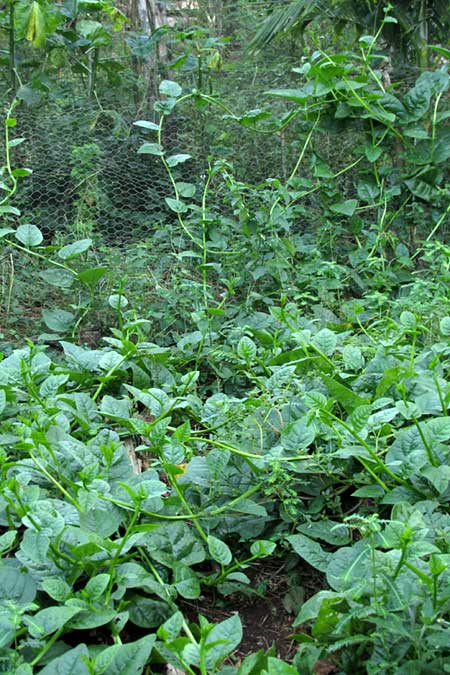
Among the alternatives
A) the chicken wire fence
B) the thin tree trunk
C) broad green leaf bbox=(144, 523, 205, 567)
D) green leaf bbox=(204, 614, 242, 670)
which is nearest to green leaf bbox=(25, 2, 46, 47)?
the chicken wire fence

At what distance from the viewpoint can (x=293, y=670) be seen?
57.0 inches

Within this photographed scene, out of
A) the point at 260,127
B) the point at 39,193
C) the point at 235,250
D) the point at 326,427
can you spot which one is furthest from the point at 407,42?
the point at 326,427

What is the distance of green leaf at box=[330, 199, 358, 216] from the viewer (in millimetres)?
4016

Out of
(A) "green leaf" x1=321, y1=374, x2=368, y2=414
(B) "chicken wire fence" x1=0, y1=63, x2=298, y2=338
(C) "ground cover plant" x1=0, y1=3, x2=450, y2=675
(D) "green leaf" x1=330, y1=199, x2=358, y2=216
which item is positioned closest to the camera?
(C) "ground cover plant" x1=0, y1=3, x2=450, y2=675

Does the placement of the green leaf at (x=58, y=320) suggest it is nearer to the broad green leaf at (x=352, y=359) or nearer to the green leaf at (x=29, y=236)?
the green leaf at (x=29, y=236)

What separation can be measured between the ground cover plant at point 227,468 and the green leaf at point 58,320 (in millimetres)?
14

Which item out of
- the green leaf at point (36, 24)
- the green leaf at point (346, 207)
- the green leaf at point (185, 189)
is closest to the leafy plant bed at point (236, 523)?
the green leaf at point (185, 189)

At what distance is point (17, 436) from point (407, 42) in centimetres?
369

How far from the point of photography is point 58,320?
11.1ft

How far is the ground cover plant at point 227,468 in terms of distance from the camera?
153 cm

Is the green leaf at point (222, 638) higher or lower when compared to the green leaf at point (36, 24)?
lower

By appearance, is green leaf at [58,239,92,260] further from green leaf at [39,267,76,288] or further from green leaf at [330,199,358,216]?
green leaf at [330,199,358,216]

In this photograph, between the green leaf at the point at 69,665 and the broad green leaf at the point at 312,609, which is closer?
the green leaf at the point at 69,665

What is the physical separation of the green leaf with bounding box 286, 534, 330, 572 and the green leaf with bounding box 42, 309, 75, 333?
1.77 m
